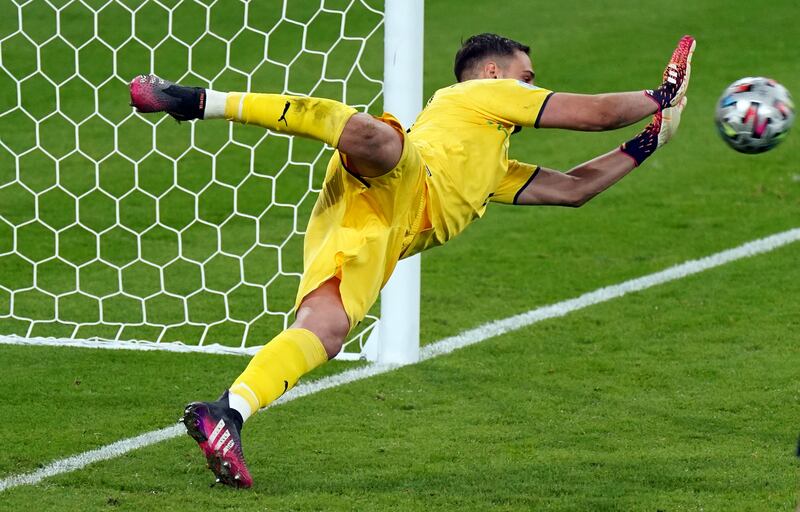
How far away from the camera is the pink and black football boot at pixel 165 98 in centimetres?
433

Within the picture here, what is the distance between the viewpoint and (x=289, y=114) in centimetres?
440

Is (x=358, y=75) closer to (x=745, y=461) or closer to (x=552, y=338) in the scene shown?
(x=552, y=338)

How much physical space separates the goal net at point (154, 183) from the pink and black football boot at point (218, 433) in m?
2.26

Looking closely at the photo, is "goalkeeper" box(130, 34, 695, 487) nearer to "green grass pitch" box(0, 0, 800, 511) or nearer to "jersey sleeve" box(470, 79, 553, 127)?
"jersey sleeve" box(470, 79, 553, 127)

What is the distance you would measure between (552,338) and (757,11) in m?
7.62

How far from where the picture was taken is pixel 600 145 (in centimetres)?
1025

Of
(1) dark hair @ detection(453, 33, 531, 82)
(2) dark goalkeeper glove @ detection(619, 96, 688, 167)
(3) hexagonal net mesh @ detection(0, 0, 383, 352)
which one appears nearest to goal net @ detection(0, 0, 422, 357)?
(3) hexagonal net mesh @ detection(0, 0, 383, 352)

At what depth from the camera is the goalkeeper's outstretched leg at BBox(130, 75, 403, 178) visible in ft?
14.2

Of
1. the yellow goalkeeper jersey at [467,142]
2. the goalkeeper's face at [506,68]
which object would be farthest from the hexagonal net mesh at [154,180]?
the yellow goalkeeper jersey at [467,142]

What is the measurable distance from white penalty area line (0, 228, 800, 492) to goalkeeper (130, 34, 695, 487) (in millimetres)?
858

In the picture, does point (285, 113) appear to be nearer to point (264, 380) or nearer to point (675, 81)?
point (264, 380)

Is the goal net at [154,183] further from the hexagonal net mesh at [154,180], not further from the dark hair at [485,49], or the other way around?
the dark hair at [485,49]

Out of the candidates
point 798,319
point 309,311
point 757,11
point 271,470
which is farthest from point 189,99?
point 757,11

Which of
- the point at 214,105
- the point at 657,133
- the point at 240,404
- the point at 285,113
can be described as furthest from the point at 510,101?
the point at 240,404
